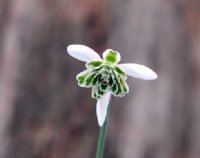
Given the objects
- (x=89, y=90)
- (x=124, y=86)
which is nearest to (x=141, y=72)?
(x=124, y=86)

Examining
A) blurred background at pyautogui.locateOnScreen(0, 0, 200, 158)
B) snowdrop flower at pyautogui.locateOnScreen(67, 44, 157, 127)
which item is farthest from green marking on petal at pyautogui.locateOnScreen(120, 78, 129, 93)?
blurred background at pyautogui.locateOnScreen(0, 0, 200, 158)

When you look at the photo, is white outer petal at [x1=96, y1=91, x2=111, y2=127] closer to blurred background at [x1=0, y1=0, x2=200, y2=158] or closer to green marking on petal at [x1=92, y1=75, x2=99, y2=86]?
green marking on petal at [x1=92, y1=75, x2=99, y2=86]

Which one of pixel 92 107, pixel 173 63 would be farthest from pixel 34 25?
pixel 173 63

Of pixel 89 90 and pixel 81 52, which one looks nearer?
pixel 81 52

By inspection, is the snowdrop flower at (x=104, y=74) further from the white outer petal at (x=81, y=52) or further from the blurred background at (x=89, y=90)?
the blurred background at (x=89, y=90)

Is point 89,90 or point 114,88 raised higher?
point 89,90

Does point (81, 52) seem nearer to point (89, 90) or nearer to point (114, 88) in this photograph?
point (114, 88)

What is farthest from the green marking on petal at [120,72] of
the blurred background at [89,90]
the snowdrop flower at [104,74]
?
the blurred background at [89,90]
